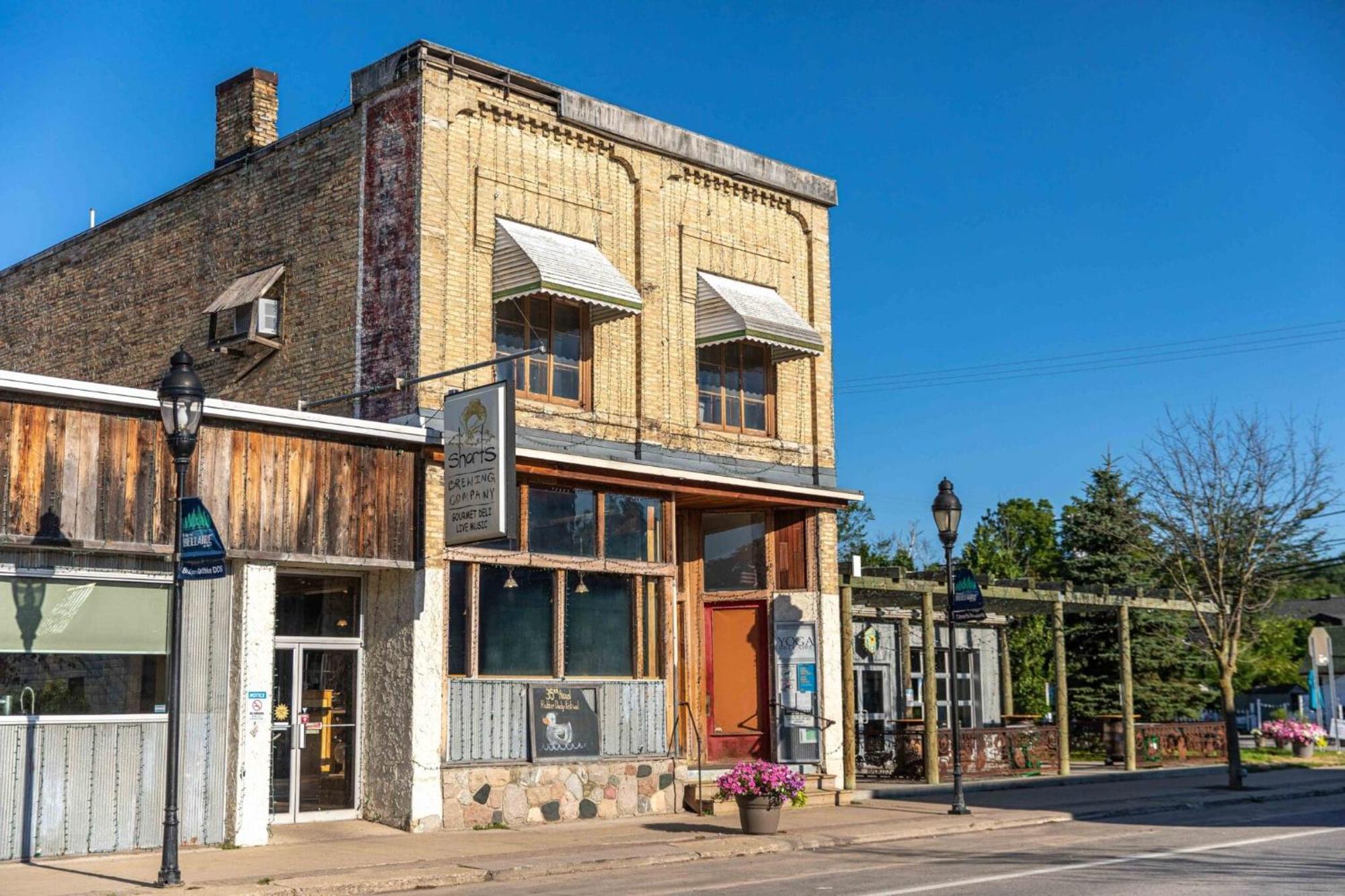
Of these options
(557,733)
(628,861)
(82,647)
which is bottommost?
(628,861)

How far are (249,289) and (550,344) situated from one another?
4202 mm

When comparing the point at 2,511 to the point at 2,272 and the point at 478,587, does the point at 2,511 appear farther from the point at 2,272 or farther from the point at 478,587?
the point at 2,272

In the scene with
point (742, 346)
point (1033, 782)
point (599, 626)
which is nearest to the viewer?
point (599, 626)

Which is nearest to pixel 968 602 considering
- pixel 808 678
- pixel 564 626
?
pixel 808 678

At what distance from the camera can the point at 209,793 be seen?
15.1 metres

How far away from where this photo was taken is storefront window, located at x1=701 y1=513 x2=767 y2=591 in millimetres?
21750

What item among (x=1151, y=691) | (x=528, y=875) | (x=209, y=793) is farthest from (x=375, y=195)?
(x=1151, y=691)

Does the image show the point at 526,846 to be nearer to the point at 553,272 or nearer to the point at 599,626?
the point at 599,626

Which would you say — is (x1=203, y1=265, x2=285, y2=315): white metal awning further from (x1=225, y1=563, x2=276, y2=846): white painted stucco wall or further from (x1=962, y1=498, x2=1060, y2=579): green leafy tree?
(x1=962, y1=498, x2=1060, y2=579): green leafy tree

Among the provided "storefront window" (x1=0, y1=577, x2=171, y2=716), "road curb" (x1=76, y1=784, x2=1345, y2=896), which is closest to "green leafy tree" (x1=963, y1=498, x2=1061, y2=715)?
"road curb" (x1=76, y1=784, x2=1345, y2=896)

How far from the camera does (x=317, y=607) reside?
17438mm

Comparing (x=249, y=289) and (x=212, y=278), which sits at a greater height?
(x=212, y=278)

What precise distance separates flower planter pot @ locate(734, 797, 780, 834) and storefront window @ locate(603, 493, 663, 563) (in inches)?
158

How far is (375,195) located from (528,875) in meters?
9.14
